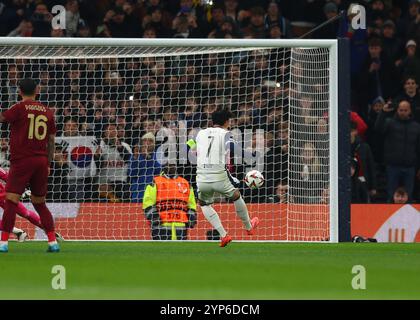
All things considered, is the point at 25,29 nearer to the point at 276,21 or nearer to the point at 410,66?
the point at 276,21

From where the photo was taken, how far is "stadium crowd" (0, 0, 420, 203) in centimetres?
1920

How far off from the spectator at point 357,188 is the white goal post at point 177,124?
5.19 feet

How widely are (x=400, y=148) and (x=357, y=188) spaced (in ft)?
3.25

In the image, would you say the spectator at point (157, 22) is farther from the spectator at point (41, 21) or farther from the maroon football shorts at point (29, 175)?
the maroon football shorts at point (29, 175)

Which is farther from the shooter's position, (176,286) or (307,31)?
Answer: (307,31)

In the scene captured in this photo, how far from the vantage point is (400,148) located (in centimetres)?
2056

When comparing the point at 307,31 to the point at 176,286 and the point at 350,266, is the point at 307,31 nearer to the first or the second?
the point at 350,266

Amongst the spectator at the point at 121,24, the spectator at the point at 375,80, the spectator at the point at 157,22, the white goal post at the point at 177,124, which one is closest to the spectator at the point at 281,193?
the white goal post at the point at 177,124

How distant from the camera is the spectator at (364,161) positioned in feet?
66.5

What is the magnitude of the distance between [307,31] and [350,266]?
11.0m

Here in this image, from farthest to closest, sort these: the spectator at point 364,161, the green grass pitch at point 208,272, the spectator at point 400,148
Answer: the spectator at point 400,148, the spectator at point 364,161, the green grass pitch at point 208,272

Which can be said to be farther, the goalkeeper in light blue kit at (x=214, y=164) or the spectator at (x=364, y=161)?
the spectator at (x=364, y=161)

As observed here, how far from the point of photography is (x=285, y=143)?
62.7 feet

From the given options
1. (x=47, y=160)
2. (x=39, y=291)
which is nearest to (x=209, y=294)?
(x=39, y=291)
